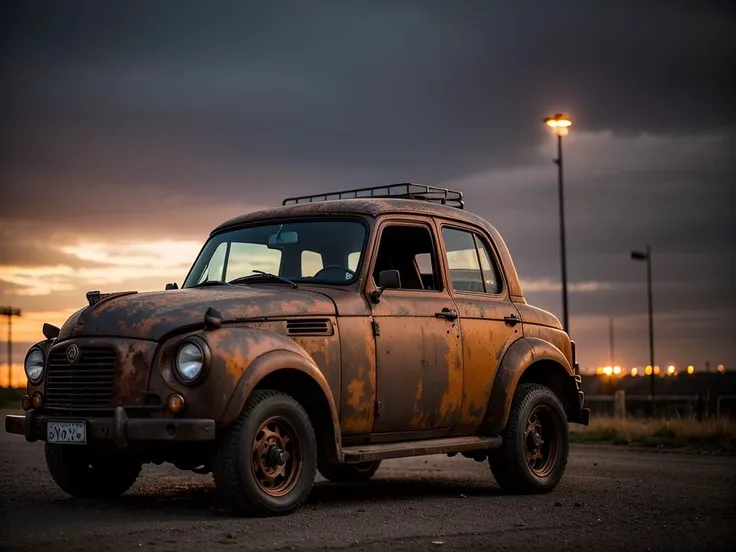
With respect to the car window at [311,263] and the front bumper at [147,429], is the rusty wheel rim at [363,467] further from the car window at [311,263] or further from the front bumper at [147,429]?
the front bumper at [147,429]

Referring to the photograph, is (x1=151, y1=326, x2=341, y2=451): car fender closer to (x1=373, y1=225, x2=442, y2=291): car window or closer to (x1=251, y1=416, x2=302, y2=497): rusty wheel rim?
(x1=251, y1=416, x2=302, y2=497): rusty wheel rim

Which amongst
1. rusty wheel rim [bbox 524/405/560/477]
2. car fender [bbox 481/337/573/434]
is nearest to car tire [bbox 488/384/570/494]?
rusty wheel rim [bbox 524/405/560/477]

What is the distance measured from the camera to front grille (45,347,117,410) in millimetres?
8227

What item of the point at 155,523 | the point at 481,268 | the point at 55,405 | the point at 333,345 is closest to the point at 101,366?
the point at 55,405

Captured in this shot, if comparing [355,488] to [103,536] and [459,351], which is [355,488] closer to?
[459,351]

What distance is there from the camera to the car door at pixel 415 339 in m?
9.42

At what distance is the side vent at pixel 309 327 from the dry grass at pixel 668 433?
11.1 m

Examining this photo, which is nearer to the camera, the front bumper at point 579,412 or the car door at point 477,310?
the car door at point 477,310

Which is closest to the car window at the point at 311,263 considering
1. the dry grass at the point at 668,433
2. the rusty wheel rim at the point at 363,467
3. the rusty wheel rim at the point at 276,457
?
the rusty wheel rim at the point at 276,457

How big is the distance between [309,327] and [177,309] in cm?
108

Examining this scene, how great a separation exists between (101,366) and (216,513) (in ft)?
4.62

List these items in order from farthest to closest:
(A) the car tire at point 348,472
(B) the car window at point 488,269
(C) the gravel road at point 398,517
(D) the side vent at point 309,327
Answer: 1. (A) the car tire at point 348,472
2. (B) the car window at point 488,269
3. (D) the side vent at point 309,327
4. (C) the gravel road at point 398,517

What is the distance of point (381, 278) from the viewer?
923cm

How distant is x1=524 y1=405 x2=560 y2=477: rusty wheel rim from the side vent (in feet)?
9.39
